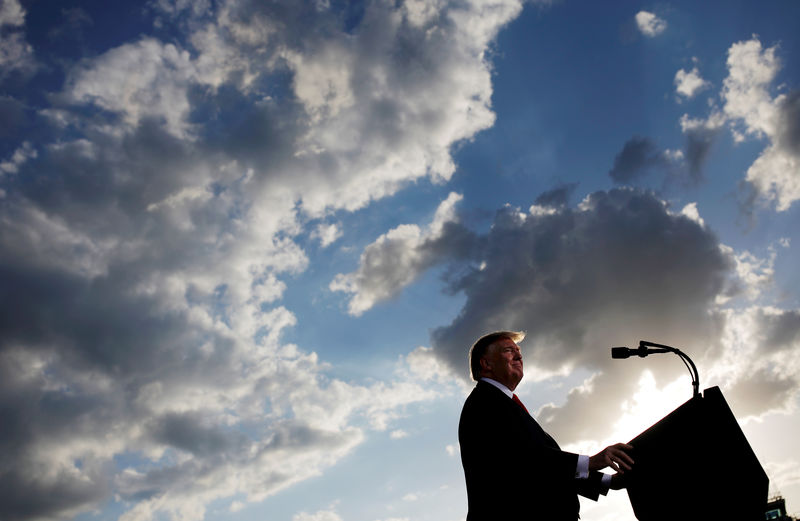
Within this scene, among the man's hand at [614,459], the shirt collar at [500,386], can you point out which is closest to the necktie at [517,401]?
the shirt collar at [500,386]

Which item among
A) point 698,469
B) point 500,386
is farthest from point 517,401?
point 698,469

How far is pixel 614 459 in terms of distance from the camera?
4223 mm

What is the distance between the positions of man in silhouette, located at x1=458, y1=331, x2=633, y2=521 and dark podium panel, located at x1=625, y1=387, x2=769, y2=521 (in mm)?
196

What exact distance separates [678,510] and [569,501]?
2.61ft

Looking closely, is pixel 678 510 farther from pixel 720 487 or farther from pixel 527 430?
pixel 527 430

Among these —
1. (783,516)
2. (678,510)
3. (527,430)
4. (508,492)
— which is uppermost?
Answer: (783,516)

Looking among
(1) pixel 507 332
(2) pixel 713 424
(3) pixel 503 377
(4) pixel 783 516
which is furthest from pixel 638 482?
(4) pixel 783 516

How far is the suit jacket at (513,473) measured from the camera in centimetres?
416

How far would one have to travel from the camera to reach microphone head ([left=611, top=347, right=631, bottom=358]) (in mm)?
6172

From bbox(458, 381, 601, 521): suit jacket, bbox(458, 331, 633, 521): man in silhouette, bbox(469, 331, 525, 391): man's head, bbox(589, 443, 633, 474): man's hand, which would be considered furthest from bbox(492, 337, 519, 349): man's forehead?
bbox(589, 443, 633, 474): man's hand

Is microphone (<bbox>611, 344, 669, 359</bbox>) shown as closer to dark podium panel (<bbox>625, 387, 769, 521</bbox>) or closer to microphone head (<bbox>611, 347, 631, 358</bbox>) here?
microphone head (<bbox>611, 347, 631, 358</bbox>)

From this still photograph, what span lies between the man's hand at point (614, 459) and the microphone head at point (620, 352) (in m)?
2.07

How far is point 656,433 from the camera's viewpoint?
408 centimetres

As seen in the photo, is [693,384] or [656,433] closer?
[656,433]
